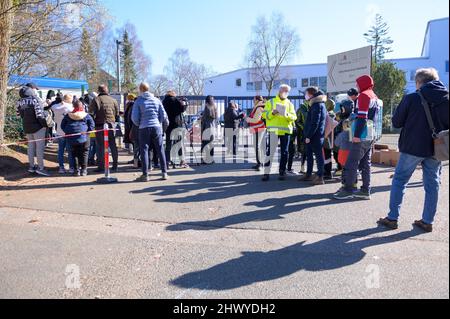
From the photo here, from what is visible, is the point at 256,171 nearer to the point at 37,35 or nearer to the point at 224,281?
the point at 224,281

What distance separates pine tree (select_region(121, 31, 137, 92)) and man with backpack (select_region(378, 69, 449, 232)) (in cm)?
4913

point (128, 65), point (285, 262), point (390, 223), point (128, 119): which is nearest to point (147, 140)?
point (128, 119)

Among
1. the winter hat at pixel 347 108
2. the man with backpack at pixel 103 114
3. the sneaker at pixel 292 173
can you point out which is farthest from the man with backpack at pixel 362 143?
the man with backpack at pixel 103 114

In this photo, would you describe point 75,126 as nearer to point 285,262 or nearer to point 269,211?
point 269,211

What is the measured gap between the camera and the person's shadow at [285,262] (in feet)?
12.1

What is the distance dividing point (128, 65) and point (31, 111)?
48.2 m

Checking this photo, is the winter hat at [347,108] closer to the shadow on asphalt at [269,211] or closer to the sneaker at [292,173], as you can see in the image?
the shadow on asphalt at [269,211]

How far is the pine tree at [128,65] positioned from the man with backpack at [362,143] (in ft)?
156

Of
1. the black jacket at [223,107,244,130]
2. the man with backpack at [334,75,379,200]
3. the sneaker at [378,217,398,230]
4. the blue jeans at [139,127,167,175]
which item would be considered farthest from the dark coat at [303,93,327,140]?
the black jacket at [223,107,244,130]

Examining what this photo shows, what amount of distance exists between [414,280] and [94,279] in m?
3.11

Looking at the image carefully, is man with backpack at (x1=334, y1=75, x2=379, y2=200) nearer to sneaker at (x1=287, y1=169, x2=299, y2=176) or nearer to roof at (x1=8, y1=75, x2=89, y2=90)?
sneaker at (x1=287, y1=169, x2=299, y2=176)

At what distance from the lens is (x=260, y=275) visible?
148 inches

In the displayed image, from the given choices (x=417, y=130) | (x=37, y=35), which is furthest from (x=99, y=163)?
(x=417, y=130)
